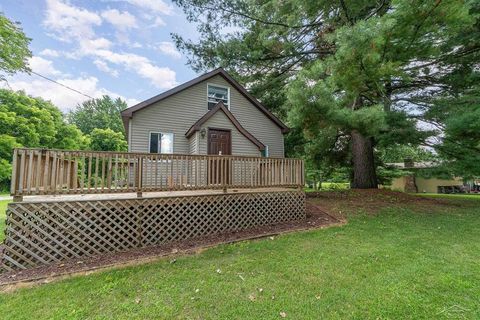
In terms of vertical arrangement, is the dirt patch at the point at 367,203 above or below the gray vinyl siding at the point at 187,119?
below

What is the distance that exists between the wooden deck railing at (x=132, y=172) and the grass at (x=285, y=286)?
68.0 inches

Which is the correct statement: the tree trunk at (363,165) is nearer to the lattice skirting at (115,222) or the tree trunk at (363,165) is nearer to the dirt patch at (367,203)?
the dirt patch at (367,203)

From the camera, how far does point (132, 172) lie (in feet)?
19.0

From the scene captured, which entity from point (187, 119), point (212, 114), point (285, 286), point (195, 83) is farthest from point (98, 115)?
point (285, 286)

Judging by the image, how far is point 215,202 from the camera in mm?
6129

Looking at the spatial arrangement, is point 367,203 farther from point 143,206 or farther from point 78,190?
point 78,190

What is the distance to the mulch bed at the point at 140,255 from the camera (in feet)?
12.8

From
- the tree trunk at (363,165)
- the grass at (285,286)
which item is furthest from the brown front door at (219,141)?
the tree trunk at (363,165)

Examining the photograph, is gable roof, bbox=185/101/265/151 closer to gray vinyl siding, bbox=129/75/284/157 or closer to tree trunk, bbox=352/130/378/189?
gray vinyl siding, bbox=129/75/284/157

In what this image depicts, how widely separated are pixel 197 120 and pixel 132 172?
563cm

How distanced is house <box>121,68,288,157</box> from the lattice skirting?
4222mm

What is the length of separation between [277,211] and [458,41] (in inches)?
323

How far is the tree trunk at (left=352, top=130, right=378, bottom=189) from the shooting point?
38.4 ft

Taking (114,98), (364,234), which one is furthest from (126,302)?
(114,98)
